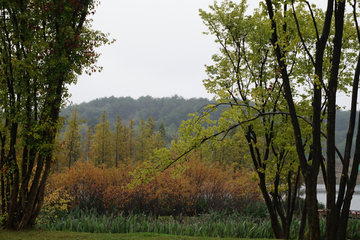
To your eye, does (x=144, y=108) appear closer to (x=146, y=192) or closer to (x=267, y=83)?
(x=146, y=192)

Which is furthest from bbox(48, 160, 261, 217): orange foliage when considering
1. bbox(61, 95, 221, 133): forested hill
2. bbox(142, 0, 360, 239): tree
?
bbox(61, 95, 221, 133): forested hill

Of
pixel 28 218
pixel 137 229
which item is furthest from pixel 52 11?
pixel 137 229

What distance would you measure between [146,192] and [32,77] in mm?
6995

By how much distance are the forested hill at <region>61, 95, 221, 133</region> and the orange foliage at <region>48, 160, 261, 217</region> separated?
6760 centimetres

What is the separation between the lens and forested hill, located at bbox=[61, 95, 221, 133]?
8669 centimetres

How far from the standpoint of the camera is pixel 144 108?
97625 millimetres

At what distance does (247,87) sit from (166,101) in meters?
93.0

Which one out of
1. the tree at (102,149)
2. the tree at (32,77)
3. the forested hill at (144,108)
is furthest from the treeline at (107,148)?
the forested hill at (144,108)

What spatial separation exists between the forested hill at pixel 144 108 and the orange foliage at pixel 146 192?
67.6 metres

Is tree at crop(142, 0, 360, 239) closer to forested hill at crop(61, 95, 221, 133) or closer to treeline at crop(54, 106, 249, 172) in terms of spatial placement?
treeline at crop(54, 106, 249, 172)

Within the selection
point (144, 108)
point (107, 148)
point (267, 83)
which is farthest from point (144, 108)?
point (267, 83)

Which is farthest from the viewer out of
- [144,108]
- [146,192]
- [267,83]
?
[144,108]

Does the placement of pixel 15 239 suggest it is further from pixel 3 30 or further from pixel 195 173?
pixel 195 173

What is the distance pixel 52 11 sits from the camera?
230 inches
